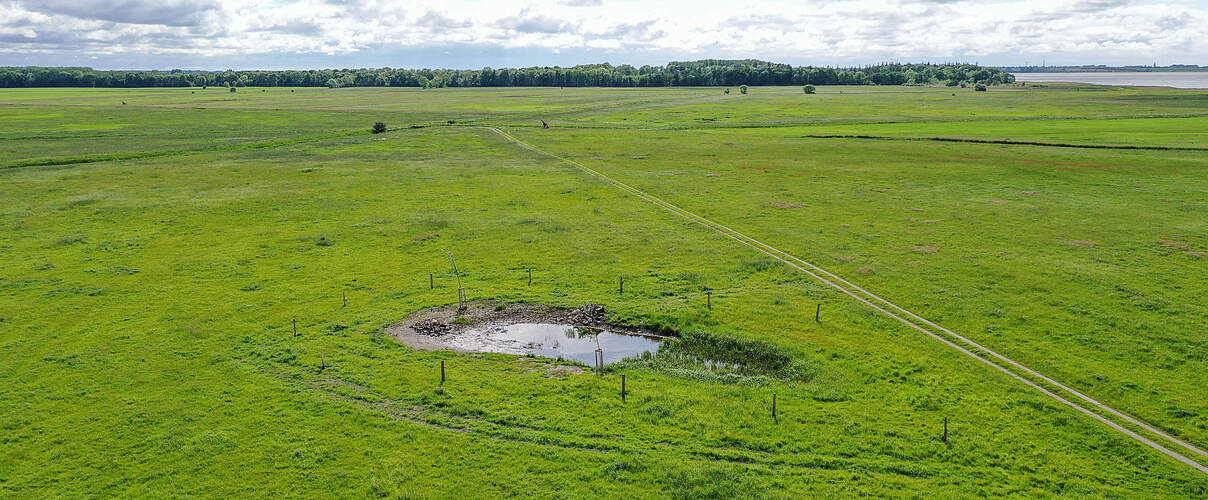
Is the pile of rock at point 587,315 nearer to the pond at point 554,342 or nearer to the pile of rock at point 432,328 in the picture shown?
the pond at point 554,342

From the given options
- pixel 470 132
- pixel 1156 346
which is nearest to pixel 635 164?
pixel 470 132

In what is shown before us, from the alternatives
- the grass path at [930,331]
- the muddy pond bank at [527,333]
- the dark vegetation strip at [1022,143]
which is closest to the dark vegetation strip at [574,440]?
the muddy pond bank at [527,333]

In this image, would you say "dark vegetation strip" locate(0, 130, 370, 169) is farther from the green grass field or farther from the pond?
the pond

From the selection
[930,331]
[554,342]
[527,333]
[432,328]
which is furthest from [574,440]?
[930,331]

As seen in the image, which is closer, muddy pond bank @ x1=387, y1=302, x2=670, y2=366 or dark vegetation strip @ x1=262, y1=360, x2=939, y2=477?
dark vegetation strip @ x1=262, y1=360, x2=939, y2=477

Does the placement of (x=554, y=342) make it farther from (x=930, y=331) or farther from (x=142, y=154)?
(x=142, y=154)

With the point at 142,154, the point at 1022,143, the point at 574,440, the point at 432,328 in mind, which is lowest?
the point at 574,440

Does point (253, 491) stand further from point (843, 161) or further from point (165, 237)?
point (843, 161)

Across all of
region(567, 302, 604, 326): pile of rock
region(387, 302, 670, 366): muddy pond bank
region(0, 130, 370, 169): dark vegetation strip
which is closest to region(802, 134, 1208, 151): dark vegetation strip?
region(567, 302, 604, 326): pile of rock
